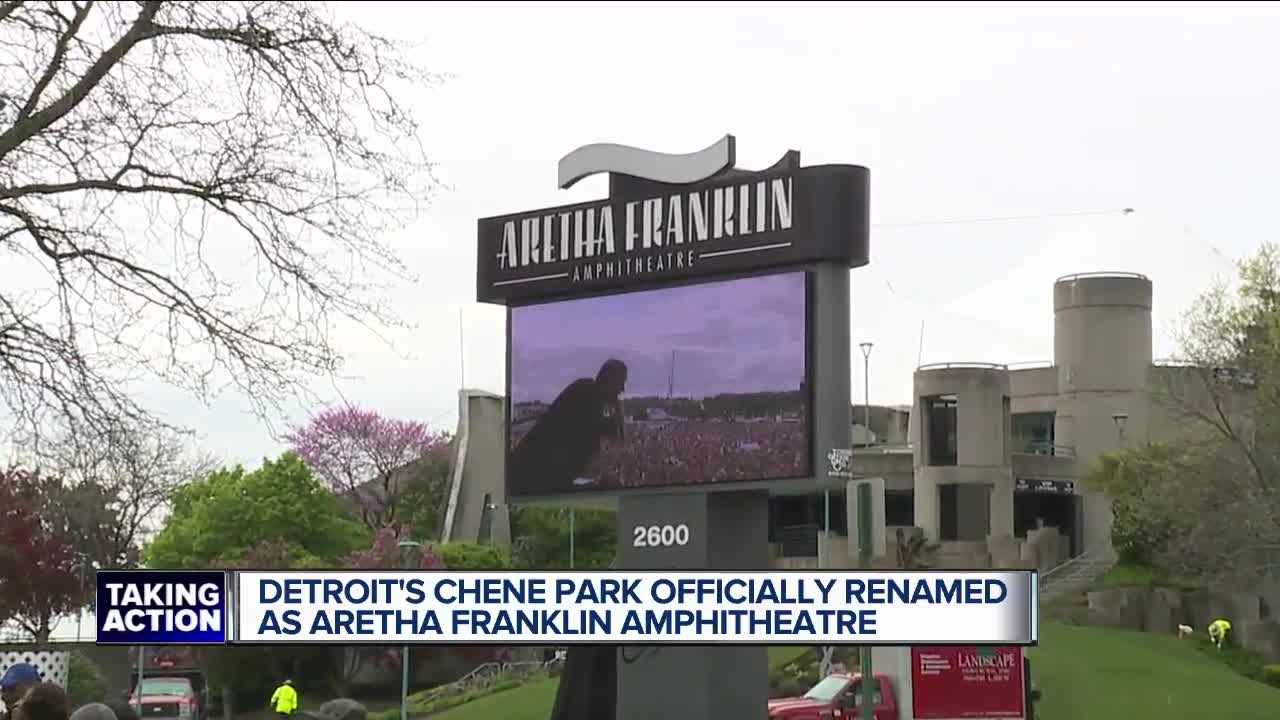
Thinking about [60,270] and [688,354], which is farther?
[688,354]

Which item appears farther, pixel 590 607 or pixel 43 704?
pixel 590 607

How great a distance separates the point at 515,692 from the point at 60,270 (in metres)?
39.3

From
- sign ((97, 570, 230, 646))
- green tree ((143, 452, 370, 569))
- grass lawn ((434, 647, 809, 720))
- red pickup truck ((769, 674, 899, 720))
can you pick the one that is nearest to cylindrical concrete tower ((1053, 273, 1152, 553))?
grass lawn ((434, 647, 809, 720))

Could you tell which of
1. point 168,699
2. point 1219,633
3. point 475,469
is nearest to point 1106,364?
point 1219,633

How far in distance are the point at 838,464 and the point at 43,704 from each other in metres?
21.4

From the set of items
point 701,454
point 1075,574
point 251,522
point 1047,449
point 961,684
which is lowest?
point 1075,574

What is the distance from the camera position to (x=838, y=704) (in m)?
32.6

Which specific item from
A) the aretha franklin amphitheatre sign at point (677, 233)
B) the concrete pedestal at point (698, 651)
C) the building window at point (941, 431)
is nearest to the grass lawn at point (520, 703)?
the concrete pedestal at point (698, 651)

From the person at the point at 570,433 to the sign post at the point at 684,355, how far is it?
0.11 ft

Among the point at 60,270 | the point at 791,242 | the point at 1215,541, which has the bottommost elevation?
the point at 1215,541

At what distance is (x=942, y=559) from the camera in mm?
72438

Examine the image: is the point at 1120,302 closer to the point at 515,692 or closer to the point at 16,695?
the point at 515,692

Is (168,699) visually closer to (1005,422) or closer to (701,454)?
(701,454)

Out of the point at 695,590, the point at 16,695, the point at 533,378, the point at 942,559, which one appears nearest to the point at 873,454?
the point at 942,559
